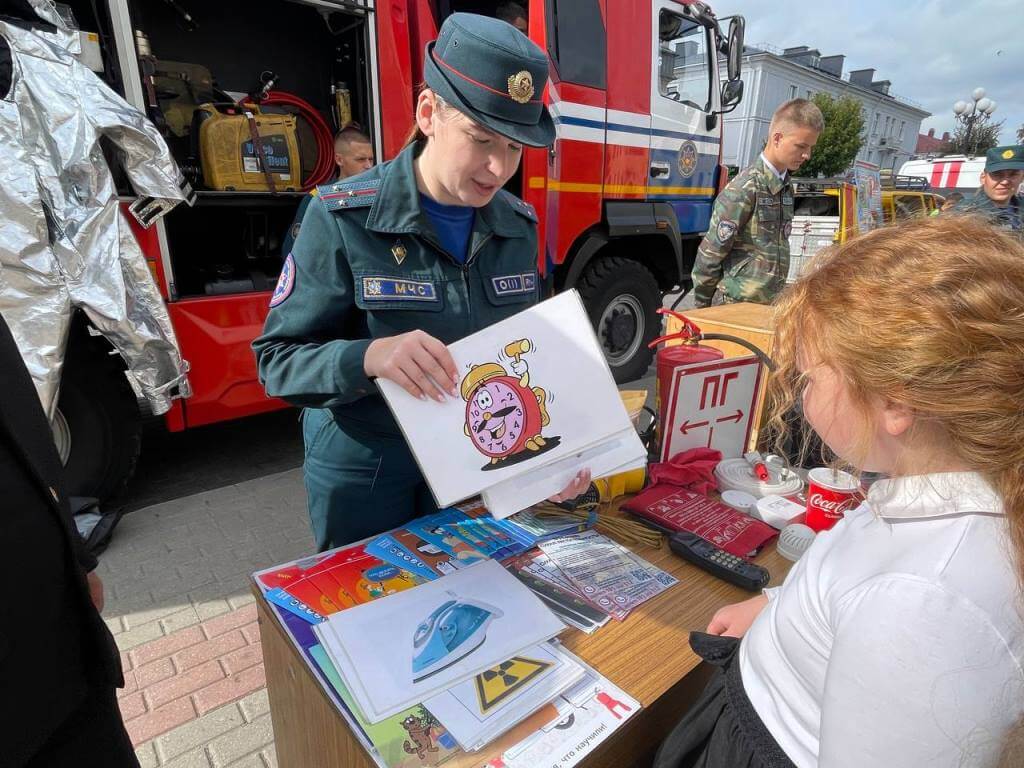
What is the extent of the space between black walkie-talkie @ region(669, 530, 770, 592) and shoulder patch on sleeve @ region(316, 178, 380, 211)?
0.99m

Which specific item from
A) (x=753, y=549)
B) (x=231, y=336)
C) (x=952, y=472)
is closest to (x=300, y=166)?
(x=231, y=336)

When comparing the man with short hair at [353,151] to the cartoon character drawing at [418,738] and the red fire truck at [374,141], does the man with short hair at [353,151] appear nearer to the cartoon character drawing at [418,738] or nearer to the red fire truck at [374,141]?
the red fire truck at [374,141]

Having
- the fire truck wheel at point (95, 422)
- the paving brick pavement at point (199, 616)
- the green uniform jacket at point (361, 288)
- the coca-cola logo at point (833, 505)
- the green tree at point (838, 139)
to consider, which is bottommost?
the paving brick pavement at point (199, 616)

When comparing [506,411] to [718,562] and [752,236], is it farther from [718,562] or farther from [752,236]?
[752,236]

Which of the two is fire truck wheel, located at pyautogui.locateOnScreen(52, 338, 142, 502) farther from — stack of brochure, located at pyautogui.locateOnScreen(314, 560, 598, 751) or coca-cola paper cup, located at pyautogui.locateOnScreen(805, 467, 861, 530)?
coca-cola paper cup, located at pyautogui.locateOnScreen(805, 467, 861, 530)

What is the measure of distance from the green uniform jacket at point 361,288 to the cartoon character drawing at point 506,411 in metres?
0.22

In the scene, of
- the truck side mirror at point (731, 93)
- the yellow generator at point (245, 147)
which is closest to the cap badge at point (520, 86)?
the yellow generator at point (245, 147)

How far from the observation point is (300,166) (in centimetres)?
311

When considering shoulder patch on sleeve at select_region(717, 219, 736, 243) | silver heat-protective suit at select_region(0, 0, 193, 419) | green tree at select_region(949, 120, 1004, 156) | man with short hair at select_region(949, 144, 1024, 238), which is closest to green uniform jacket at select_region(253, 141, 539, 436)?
silver heat-protective suit at select_region(0, 0, 193, 419)

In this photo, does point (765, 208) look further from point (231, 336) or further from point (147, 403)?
point (147, 403)

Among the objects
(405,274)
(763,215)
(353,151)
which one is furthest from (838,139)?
(405,274)

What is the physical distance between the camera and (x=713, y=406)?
1.62 m

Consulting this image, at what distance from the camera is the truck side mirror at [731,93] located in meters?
4.18

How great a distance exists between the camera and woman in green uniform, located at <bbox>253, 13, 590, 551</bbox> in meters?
1.16
